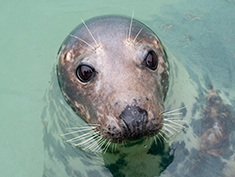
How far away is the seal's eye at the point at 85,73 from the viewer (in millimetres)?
3115

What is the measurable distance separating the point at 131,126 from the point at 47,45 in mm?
2928

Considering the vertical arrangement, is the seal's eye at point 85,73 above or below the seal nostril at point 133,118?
above


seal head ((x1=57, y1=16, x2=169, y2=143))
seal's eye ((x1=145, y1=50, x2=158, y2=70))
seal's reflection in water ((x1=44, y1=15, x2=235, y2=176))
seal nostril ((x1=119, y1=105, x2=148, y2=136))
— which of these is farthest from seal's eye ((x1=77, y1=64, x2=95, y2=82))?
seal's reflection in water ((x1=44, y1=15, x2=235, y2=176))

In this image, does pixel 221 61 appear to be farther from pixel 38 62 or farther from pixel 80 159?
pixel 38 62

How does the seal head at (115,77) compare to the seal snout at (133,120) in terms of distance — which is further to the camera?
the seal head at (115,77)

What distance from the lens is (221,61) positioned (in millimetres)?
4332

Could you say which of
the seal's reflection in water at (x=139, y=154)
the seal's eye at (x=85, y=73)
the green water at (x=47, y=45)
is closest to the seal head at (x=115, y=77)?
the seal's eye at (x=85, y=73)

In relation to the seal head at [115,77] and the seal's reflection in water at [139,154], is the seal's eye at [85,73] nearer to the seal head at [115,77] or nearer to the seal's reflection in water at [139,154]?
the seal head at [115,77]

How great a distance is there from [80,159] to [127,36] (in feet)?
4.92

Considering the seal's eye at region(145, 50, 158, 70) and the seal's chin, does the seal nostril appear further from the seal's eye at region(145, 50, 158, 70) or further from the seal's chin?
the seal's eye at region(145, 50, 158, 70)

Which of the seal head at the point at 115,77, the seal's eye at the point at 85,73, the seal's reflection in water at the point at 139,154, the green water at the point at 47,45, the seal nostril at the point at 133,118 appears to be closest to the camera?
the seal nostril at the point at 133,118

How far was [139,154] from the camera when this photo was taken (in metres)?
3.56

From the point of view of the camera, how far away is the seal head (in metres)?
2.70

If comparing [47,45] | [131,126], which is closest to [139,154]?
[131,126]
